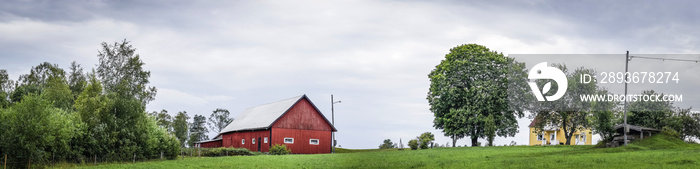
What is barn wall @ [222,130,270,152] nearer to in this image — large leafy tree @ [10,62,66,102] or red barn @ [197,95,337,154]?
red barn @ [197,95,337,154]

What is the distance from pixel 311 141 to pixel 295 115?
10.8ft

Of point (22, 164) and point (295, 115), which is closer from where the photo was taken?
point (22, 164)

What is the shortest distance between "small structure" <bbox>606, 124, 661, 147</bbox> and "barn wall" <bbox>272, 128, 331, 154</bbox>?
29550 millimetres

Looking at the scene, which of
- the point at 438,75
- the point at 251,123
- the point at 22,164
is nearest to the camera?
the point at 22,164

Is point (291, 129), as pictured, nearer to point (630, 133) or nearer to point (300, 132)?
point (300, 132)

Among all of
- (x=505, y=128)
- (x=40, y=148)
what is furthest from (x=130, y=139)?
(x=505, y=128)

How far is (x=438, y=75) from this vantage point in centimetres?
6084

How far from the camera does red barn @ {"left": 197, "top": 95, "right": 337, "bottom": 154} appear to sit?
59.8m

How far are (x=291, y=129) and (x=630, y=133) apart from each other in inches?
1259

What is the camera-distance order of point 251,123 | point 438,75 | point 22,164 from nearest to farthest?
point 22,164 → point 438,75 → point 251,123

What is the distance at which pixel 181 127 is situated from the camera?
302 ft

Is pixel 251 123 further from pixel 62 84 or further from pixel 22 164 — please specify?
pixel 22 164

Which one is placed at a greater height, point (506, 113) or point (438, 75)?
point (438, 75)

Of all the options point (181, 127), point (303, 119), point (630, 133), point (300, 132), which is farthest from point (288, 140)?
point (181, 127)
